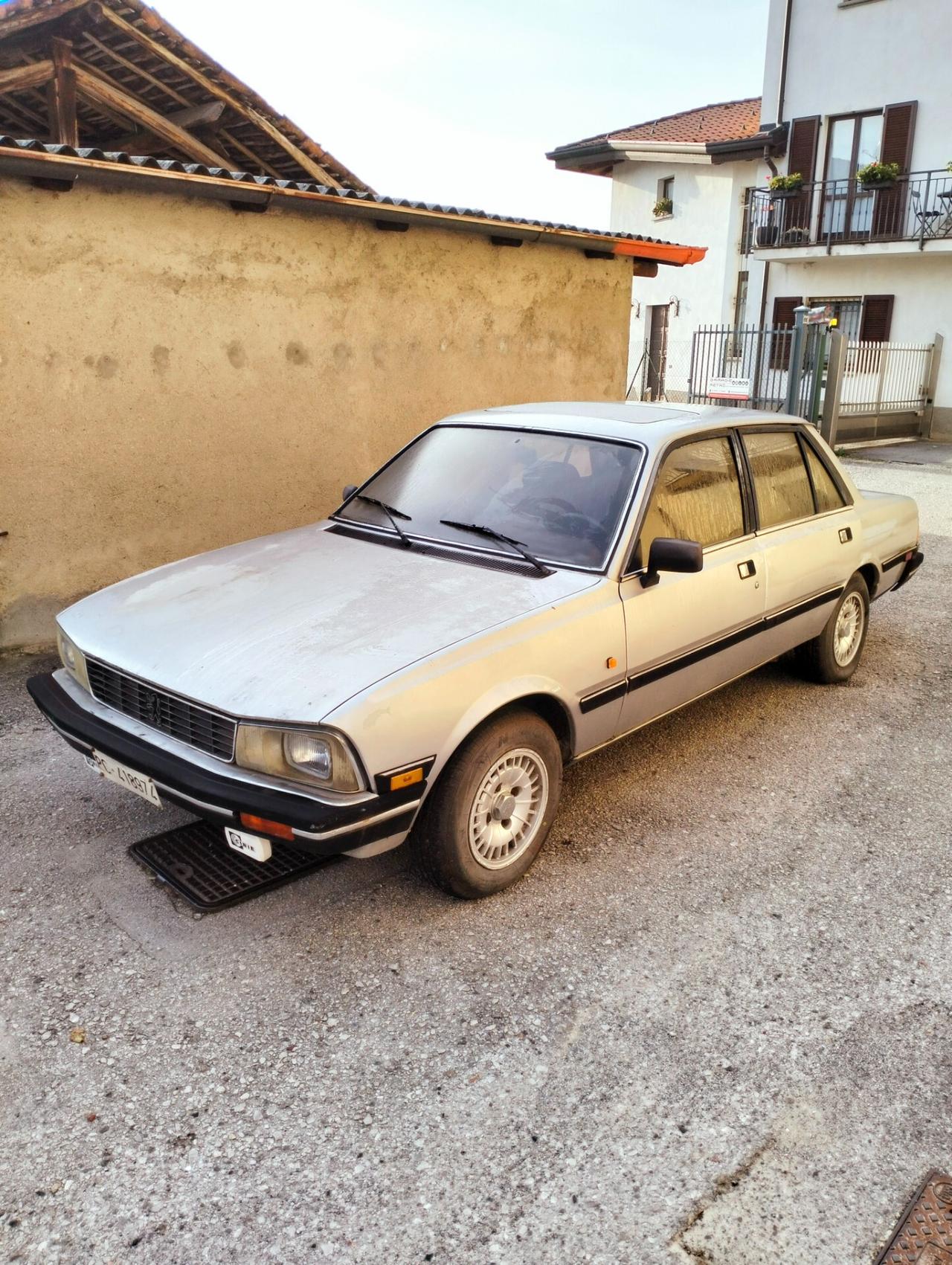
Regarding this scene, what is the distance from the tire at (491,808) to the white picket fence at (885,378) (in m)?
15.3

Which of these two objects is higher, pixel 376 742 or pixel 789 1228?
pixel 376 742

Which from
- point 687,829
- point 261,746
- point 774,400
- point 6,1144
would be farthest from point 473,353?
point 774,400

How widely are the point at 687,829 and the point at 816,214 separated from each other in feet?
68.6

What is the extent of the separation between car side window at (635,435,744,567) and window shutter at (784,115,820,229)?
64.3 feet

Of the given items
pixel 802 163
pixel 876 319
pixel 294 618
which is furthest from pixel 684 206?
pixel 294 618

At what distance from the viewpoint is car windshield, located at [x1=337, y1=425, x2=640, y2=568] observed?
386 centimetres

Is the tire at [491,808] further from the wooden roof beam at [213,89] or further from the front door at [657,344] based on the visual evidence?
the front door at [657,344]

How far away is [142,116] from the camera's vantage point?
798cm

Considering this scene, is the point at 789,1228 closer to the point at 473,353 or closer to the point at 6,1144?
the point at 6,1144

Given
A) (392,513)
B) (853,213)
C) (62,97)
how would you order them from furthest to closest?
1. (853,213)
2. (62,97)
3. (392,513)

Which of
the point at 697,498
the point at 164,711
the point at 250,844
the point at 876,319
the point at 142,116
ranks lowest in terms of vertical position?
the point at 250,844

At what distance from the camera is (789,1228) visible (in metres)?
→ 2.19

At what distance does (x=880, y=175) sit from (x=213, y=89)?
1611 cm

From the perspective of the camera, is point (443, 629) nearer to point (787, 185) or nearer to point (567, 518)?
point (567, 518)
